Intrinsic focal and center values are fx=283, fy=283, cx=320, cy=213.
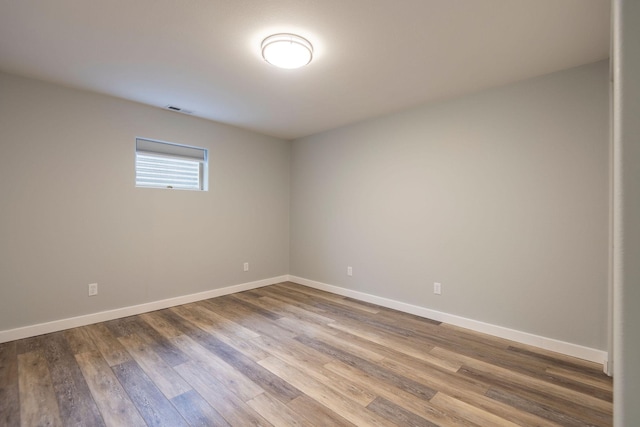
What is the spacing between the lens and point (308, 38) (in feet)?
6.68

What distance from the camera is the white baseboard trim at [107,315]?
2.62 m

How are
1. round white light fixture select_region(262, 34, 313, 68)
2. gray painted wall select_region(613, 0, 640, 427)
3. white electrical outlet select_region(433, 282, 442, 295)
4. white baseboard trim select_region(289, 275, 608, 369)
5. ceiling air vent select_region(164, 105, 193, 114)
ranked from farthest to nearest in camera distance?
ceiling air vent select_region(164, 105, 193, 114) < white electrical outlet select_region(433, 282, 442, 295) < white baseboard trim select_region(289, 275, 608, 369) < round white light fixture select_region(262, 34, 313, 68) < gray painted wall select_region(613, 0, 640, 427)

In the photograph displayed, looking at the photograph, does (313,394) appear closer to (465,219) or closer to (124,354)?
(124,354)

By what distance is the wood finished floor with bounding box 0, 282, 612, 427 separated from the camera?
1654 millimetres

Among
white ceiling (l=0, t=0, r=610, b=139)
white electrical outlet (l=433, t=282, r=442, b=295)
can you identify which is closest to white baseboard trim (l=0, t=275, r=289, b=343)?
white ceiling (l=0, t=0, r=610, b=139)

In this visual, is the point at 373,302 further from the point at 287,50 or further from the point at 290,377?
the point at 287,50

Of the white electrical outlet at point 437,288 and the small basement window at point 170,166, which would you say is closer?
the white electrical outlet at point 437,288

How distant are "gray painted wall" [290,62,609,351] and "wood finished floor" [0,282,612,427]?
428 millimetres

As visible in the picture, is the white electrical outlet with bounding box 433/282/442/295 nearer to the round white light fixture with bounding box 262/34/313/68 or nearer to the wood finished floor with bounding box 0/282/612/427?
the wood finished floor with bounding box 0/282/612/427

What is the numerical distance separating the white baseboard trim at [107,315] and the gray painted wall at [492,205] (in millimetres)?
1810

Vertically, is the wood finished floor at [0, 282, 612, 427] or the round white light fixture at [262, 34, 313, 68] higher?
the round white light fixture at [262, 34, 313, 68]

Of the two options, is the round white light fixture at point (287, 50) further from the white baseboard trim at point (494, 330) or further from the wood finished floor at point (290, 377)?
the white baseboard trim at point (494, 330)

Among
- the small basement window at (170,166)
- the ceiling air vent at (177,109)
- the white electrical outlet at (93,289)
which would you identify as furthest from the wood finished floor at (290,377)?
the ceiling air vent at (177,109)

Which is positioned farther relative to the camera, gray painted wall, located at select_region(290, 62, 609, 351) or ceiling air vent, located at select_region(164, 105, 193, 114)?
ceiling air vent, located at select_region(164, 105, 193, 114)
